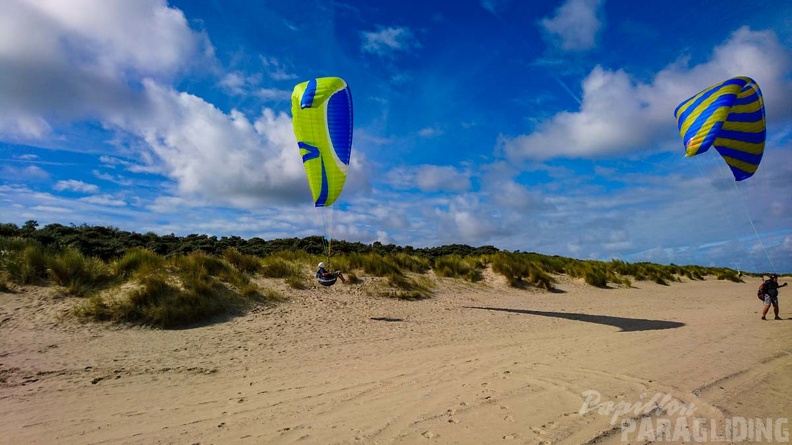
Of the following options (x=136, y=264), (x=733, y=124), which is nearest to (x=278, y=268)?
(x=136, y=264)

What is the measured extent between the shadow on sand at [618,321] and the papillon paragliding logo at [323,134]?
5.79m

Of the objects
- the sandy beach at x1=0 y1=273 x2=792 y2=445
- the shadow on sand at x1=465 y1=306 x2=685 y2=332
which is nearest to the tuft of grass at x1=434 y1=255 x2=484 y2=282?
the shadow on sand at x1=465 y1=306 x2=685 y2=332

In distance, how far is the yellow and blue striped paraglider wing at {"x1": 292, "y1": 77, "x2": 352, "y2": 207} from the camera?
10781 millimetres

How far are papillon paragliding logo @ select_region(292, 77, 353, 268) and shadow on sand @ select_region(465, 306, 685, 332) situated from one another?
5.79 metres

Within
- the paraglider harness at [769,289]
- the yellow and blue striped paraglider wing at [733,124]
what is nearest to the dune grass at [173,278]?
the yellow and blue striped paraglider wing at [733,124]

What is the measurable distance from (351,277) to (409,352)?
22.2 feet

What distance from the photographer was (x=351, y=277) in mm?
13773

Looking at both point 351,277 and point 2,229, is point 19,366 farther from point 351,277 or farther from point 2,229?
point 2,229

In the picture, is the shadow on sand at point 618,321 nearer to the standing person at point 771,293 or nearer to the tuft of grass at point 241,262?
the standing person at point 771,293

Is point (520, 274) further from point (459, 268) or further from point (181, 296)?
point (181, 296)

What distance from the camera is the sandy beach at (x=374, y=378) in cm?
391

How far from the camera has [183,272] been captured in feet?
34.3

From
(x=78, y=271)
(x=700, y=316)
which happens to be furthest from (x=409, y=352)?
(x=700, y=316)

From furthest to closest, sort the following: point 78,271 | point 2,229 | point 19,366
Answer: point 2,229, point 78,271, point 19,366
